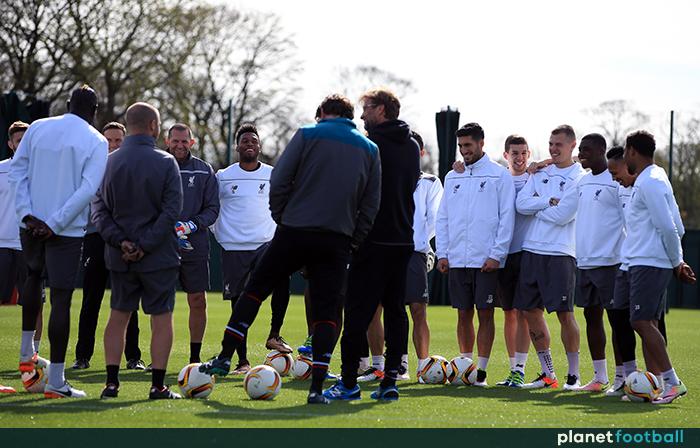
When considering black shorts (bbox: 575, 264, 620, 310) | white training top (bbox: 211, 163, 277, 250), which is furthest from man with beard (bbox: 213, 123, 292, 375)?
black shorts (bbox: 575, 264, 620, 310)

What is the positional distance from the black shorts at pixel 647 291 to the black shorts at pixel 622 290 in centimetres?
37

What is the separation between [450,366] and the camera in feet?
34.2

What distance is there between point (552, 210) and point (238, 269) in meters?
3.34

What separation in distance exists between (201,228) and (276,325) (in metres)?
1.40

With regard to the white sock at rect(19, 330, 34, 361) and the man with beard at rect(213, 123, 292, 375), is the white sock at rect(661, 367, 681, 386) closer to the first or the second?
the man with beard at rect(213, 123, 292, 375)

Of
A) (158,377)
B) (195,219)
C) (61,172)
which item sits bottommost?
(158,377)

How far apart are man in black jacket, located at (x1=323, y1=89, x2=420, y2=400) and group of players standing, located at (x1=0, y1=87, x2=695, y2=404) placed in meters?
0.01

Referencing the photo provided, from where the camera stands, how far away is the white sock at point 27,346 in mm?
8820

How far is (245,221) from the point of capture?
11773mm

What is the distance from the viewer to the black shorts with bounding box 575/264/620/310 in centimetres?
1046

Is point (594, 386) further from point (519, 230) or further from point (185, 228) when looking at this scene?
point (185, 228)

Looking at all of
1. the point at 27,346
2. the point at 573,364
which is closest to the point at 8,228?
the point at 27,346
